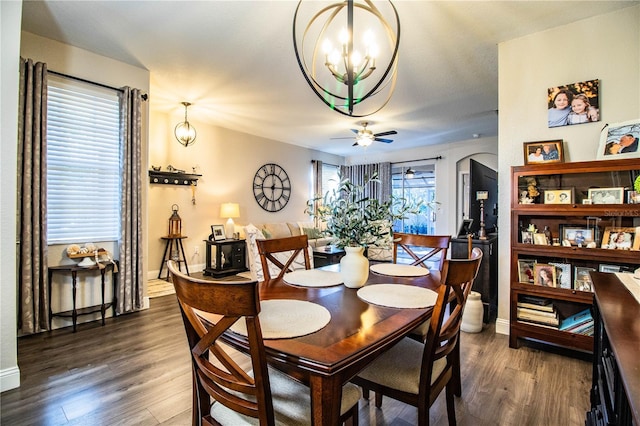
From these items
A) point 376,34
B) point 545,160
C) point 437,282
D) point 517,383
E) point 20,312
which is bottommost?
point 517,383

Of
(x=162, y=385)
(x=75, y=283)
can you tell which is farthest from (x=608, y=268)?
(x=75, y=283)

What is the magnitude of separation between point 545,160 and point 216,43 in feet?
10.1

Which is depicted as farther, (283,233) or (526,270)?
(283,233)

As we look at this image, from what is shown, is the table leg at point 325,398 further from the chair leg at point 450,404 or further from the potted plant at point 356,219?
the chair leg at point 450,404

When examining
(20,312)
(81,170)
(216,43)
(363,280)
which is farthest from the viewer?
(81,170)

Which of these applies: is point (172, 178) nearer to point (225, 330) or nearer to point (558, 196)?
point (225, 330)

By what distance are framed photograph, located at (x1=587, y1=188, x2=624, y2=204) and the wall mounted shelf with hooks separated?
17.0 feet

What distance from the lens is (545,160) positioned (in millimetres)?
2527

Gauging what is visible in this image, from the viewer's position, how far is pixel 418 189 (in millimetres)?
7855

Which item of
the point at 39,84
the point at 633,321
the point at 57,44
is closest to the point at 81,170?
the point at 39,84

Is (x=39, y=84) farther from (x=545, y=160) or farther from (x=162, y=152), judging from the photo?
(x=545, y=160)

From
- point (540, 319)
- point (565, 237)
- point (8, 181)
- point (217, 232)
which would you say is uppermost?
point (8, 181)

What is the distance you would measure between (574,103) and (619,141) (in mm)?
458

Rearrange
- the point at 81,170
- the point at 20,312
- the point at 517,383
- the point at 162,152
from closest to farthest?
the point at 517,383 < the point at 20,312 < the point at 81,170 < the point at 162,152
